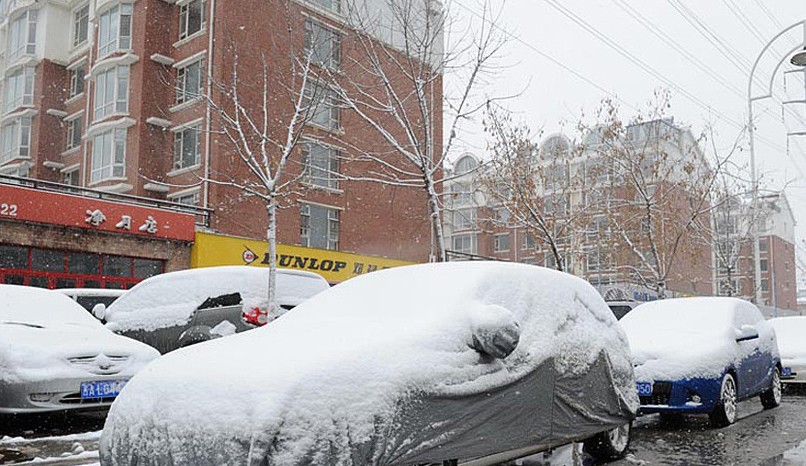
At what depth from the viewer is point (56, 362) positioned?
7.04 metres

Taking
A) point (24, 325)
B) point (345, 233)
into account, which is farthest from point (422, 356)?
point (345, 233)

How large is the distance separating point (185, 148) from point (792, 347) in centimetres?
2020

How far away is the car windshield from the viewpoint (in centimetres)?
792

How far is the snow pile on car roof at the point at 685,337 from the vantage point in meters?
7.94

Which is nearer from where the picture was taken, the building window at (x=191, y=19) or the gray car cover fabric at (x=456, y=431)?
the gray car cover fabric at (x=456, y=431)

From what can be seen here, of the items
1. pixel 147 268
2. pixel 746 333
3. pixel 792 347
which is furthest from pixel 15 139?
pixel 746 333

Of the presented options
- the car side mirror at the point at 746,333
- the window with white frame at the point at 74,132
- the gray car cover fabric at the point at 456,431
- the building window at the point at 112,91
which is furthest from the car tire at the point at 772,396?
the window with white frame at the point at 74,132

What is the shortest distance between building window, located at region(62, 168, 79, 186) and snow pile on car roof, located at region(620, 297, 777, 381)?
1096 inches

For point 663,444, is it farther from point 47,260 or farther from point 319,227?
point 319,227

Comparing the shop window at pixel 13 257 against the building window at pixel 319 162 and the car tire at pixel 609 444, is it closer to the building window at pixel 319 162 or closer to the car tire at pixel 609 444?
the building window at pixel 319 162

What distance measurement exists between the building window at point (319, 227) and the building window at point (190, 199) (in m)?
3.65

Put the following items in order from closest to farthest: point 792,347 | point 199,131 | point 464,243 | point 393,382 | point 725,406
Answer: point 393,382 → point 725,406 → point 792,347 → point 199,131 → point 464,243


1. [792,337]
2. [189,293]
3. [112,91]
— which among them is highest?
[112,91]

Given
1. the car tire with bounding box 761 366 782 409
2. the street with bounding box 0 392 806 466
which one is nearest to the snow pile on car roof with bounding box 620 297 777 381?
the car tire with bounding box 761 366 782 409
